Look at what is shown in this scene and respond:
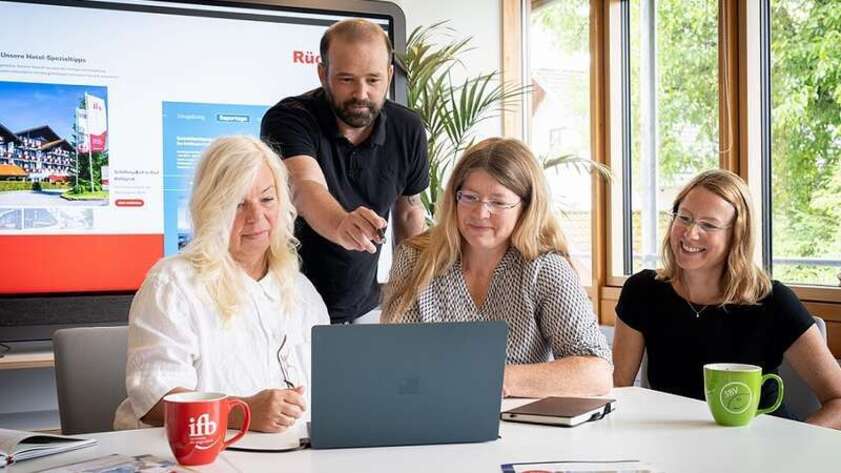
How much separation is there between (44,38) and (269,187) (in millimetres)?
1245

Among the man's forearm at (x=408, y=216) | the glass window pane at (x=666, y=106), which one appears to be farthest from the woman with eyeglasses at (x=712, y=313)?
the glass window pane at (x=666, y=106)

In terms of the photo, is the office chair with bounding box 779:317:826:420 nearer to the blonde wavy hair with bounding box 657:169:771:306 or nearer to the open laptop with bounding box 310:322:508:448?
the blonde wavy hair with bounding box 657:169:771:306

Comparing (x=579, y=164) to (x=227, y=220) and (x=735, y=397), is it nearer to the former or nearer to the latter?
(x=227, y=220)

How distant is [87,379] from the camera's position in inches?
74.0

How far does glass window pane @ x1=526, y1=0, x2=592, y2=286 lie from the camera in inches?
158

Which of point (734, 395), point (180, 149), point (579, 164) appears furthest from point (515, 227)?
point (579, 164)

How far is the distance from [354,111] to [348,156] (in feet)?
0.61

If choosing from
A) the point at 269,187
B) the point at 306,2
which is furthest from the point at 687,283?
the point at 306,2

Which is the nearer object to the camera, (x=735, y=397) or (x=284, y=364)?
(x=735, y=397)

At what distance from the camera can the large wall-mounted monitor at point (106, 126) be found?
2.63m

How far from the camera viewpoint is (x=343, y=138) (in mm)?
2328

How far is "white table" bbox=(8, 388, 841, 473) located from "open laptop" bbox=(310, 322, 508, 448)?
2cm

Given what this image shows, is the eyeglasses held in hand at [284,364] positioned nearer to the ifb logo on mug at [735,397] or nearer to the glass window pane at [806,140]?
the ifb logo on mug at [735,397]

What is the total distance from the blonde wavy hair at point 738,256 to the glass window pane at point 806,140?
38.3 inches
